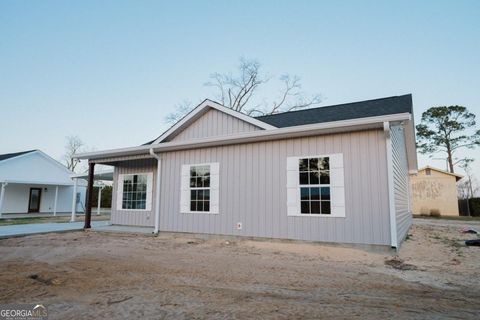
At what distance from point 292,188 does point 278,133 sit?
4.70ft

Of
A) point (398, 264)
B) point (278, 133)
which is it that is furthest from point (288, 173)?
point (398, 264)

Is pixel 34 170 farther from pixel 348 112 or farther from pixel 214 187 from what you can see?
pixel 348 112

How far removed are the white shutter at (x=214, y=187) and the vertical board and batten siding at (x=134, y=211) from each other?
375cm

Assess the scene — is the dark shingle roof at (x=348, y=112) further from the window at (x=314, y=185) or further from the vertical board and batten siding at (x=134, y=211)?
the vertical board and batten siding at (x=134, y=211)

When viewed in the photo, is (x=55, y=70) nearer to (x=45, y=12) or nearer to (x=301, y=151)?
(x=45, y=12)

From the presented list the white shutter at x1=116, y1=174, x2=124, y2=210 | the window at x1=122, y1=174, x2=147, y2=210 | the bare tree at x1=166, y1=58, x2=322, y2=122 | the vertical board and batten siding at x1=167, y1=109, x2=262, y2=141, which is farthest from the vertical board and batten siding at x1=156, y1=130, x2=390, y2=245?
the bare tree at x1=166, y1=58, x2=322, y2=122

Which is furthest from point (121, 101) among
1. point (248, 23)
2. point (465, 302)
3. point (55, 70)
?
point (465, 302)

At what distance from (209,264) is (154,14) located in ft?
36.0

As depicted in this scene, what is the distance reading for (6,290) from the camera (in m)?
3.63

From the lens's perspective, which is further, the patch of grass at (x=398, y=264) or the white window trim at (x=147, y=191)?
the white window trim at (x=147, y=191)

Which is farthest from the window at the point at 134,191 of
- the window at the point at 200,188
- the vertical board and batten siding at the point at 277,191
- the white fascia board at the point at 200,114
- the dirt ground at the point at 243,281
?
the dirt ground at the point at 243,281

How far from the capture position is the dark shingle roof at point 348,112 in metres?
7.43

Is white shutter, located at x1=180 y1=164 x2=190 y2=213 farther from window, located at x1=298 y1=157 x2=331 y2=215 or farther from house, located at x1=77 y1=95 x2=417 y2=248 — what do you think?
window, located at x1=298 y1=157 x2=331 y2=215

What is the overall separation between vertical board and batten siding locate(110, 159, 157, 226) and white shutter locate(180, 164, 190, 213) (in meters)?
2.70
